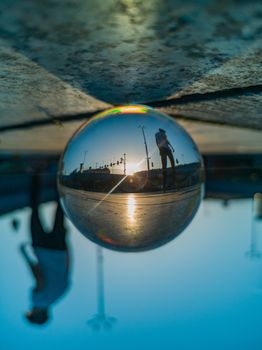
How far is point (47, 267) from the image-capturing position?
9.50 feet

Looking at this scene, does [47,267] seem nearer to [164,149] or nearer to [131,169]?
[131,169]

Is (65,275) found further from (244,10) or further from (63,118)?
(63,118)

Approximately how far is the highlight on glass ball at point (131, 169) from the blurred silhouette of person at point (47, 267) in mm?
518

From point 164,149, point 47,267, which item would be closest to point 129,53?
point 164,149

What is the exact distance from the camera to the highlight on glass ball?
9.26 feet

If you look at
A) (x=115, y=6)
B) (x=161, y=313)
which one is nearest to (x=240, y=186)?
(x=161, y=313)

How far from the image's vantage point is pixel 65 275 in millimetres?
2822

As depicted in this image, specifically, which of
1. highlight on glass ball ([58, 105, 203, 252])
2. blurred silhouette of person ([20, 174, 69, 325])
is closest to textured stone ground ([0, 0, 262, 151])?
highlight on glass ball ([58, 105, 203, 252])

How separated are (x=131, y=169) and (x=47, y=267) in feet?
4.49

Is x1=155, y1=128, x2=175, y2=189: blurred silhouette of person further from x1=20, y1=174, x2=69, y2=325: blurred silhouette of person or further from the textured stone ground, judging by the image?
x1=20, y1=174, x2=69, y2=325: blurred silhouette of person

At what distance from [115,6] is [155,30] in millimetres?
375

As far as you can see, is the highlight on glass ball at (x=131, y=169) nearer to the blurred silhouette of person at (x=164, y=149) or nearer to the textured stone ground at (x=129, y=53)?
the blurred silhouette of person at (x=164, y=149)

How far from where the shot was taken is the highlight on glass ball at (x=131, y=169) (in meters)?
2.82

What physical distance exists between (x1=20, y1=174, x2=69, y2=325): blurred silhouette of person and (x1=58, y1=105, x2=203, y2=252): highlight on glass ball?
518 mm
